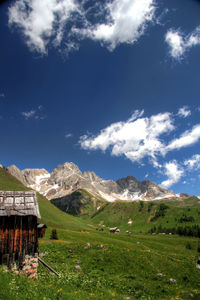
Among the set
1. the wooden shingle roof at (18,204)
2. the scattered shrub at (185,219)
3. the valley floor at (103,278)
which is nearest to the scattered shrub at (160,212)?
the scattered shrub at (185,219)

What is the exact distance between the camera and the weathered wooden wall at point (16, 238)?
635 inches

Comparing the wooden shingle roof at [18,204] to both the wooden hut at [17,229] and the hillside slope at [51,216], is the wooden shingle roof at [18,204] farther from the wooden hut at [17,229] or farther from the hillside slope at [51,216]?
the hillside slope at [51,216]

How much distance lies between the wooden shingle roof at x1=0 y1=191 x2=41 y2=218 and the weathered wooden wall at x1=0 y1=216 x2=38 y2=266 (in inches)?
23.2

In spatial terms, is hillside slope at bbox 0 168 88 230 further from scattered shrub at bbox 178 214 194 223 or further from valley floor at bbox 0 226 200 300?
scattered shrub at bbox 178 214 194 223

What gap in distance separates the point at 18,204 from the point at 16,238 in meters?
3.13

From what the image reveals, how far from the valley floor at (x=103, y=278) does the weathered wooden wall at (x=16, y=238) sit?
128cm

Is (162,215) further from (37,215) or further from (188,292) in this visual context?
(37,215)

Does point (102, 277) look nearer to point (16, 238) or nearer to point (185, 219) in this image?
point (16, 238)

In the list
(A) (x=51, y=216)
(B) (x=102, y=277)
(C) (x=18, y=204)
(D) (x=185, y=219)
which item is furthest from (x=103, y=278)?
(D) (x=185, y=219)

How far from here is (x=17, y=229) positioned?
17016mm

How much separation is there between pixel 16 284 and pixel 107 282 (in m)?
12.5

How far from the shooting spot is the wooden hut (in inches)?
639

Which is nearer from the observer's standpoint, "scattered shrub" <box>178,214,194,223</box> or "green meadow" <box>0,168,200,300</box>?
"green meadow" <box>0,168,200,300</box>

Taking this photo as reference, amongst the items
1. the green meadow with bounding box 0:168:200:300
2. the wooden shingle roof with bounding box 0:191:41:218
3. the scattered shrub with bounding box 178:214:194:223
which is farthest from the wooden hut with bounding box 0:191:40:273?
the scattered shrub with bounding box 178:214:194:223
